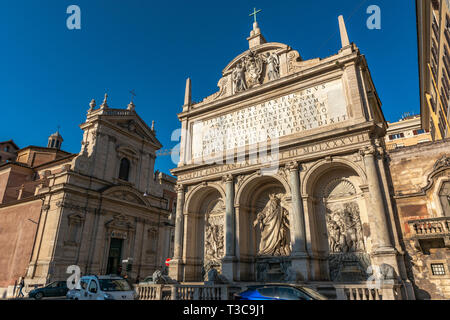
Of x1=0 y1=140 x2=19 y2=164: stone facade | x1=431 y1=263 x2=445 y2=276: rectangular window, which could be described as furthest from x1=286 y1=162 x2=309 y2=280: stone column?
x1=0 y1=140 x2=19 y2=164: stone facade

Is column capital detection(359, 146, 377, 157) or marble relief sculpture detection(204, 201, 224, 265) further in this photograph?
marble relief sculpture detection(204, 201, 224, 265)

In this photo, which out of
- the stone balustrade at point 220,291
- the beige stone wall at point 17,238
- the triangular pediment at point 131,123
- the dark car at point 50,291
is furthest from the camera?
the triangular pediment at point 131,123

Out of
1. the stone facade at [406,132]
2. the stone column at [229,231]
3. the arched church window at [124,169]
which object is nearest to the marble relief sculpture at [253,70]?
the stone column at [229,231]

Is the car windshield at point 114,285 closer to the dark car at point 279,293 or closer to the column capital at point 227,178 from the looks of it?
the dark car at point 279,293

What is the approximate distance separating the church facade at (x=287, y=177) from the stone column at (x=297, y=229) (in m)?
0.05

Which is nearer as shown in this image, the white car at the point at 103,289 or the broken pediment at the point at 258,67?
the white car at the point at 103,289

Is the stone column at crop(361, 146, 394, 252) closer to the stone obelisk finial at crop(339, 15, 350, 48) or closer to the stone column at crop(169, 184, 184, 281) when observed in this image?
the stone obelisk finial at crop(339, 15, 350, 48)

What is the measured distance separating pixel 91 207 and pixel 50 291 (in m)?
9.73

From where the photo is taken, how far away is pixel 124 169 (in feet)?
108

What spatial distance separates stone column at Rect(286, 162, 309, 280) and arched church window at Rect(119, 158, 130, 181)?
2181 cm

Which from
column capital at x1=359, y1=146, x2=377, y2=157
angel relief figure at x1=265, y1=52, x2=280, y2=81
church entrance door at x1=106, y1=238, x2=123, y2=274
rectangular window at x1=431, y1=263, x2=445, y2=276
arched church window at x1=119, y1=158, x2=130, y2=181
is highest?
angel relief figure at x1=265, y1=52, x2=280, y2=81

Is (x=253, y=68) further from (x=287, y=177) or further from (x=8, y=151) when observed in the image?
(x=8, y=151)

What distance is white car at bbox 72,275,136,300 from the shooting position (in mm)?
11531

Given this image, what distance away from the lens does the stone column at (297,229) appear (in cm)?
1412
